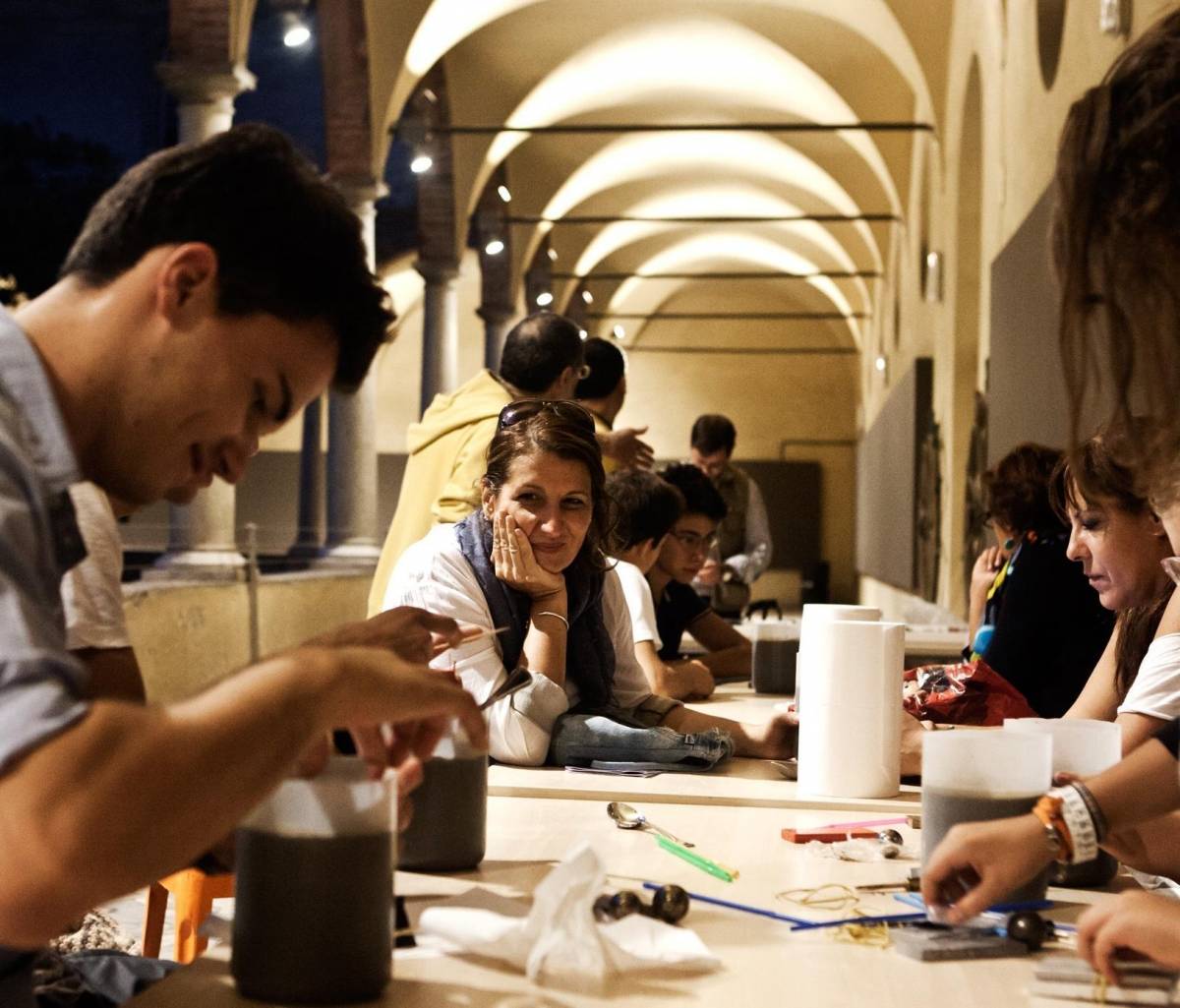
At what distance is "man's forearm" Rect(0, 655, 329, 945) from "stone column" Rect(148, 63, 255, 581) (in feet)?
25.5

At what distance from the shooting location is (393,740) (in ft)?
5.29

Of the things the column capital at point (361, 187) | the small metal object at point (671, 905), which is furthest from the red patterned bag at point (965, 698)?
the column capital at point (361, 187)

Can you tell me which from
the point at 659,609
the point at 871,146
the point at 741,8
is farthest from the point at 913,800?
the point at 871,146

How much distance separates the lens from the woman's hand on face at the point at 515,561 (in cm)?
281

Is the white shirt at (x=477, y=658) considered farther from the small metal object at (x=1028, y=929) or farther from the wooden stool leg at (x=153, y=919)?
the small metal object at (x=1028, y=929)

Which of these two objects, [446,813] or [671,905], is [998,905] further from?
[446,813]

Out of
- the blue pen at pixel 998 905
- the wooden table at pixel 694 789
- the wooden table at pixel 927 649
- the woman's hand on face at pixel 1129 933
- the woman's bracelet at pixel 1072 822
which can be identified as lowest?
the wooden table at pixel 927 649

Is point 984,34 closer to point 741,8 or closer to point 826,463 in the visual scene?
point 741,8

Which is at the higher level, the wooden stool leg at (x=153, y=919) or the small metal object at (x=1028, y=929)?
the small metal object at (x=1028, y=929)

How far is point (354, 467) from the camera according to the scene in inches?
522

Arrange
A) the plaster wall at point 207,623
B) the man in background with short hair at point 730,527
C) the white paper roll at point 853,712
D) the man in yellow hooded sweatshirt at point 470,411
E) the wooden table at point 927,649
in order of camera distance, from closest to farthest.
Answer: the white paper roll at point 853,712 → the man in yellow hooded sweatshirt at point 470,411 → the wooden table at point 927,649 → the plaster wall at point 207,623 → the man in background with short hair at point 730,527

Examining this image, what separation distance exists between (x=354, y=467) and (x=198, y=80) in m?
4.41

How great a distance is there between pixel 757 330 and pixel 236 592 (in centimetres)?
1934

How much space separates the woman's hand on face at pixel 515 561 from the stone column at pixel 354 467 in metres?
9.97
